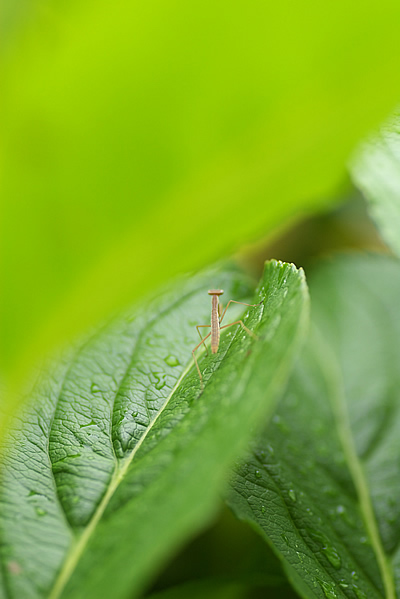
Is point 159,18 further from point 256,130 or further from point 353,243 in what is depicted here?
point 353,243

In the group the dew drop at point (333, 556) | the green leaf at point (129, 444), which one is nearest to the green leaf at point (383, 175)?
the green leaf at point (129, 444)

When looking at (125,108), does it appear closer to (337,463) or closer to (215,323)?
(215,323)

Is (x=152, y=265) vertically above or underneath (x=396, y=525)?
above

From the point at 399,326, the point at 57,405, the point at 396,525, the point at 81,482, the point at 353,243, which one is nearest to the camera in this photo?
the point at 81,482

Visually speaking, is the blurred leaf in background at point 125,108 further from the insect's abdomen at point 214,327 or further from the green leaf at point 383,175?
the insect's abdomen at point 214,327

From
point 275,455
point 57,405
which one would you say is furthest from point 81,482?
point 275,455

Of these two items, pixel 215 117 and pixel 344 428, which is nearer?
pixel 215 117

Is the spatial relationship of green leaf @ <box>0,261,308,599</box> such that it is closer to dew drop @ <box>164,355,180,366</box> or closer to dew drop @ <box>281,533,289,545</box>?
dew drop @ <box>164,355,180,366</box>
